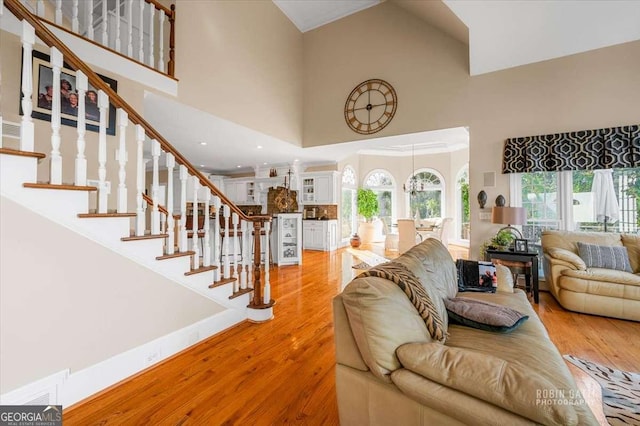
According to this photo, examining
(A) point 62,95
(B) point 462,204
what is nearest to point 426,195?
(B) point 462,204

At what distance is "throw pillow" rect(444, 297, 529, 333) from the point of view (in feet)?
4.87

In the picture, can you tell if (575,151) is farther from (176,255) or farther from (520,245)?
(176,255)

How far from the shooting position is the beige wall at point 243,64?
346cm

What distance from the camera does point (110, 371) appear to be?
1791 mm

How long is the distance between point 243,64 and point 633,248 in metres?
5.75

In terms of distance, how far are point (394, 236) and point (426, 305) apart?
613 cm

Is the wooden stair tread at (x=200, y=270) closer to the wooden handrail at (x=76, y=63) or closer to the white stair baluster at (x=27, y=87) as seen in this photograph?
the wooden handrail at (x=76, y=63)

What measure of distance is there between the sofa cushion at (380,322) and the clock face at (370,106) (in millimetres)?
4164

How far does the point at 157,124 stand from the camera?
409 cm

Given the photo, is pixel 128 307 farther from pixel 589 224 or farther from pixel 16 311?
pixel 589 224

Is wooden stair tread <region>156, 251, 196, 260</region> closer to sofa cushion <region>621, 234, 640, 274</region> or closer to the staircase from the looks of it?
the staircase

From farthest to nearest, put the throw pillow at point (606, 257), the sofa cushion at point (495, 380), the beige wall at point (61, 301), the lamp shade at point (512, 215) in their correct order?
the lamp shade at point (512, 215) → the throw pillow at point (606, 257) → the beige wall at point (61, 301) → the sofa cushion at point (495, 380)

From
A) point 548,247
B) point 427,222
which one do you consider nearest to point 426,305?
point 548,247

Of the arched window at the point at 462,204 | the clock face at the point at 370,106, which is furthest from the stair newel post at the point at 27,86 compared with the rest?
the arched window at the point at 462,204
